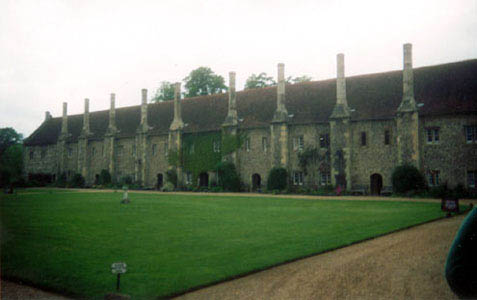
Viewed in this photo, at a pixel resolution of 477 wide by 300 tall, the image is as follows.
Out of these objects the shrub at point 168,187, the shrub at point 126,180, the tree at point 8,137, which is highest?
the tree at point 8,137

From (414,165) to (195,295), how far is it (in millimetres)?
26996

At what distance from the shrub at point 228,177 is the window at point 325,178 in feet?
26.3

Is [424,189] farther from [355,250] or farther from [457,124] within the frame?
[355,250]

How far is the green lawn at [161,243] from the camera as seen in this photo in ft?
23.0

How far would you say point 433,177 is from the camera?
29172 mm

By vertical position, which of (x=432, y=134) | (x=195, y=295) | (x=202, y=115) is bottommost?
(x=195, y=295)

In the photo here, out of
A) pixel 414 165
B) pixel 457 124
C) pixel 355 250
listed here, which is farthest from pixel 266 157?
pixel 355 250

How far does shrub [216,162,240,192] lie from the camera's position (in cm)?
3634

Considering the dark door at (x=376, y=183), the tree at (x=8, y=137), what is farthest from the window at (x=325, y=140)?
the tree at (x=8, y=137)

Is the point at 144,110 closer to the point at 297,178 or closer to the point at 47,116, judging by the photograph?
the point at 297,178

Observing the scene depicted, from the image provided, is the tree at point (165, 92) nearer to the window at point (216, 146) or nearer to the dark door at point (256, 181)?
the window at point (216, 146)

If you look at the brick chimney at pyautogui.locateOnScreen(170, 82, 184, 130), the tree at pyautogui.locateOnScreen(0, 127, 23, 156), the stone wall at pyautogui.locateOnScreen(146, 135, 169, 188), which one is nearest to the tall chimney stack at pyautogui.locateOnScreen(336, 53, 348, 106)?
the brick chimney at pyautogui.locateOnScreen(170, 82, 184, 130)

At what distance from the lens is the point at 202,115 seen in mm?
42531

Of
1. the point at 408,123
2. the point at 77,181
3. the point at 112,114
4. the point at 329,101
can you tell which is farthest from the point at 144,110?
the point at 408,123
